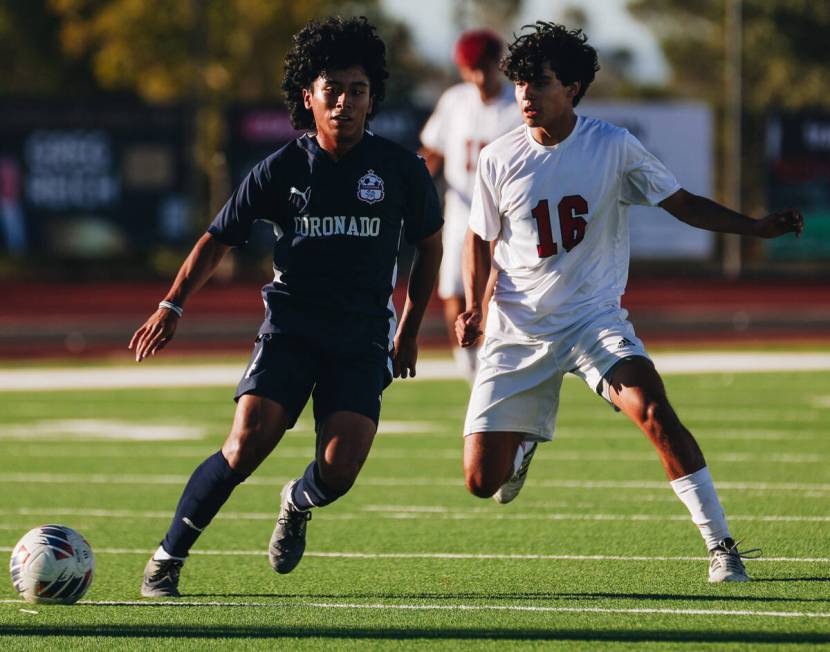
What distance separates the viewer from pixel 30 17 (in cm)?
5834

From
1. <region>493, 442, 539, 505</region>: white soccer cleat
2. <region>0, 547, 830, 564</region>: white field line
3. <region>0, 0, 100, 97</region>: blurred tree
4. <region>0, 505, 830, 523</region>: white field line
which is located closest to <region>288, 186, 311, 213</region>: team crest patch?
<region>493, 442, 539, 505</region>: white soccer cleat

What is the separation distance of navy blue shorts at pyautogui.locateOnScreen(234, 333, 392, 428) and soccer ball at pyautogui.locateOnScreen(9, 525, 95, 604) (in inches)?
35.1

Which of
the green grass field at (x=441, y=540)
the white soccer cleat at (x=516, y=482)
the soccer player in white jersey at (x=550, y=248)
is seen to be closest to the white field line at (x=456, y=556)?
the green grass field at (x=441, y=540)

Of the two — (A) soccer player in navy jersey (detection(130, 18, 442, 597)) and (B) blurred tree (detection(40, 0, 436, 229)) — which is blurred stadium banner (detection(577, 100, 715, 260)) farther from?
(A) soccer player in navy jersey (detection(130, 18, 442, 597))

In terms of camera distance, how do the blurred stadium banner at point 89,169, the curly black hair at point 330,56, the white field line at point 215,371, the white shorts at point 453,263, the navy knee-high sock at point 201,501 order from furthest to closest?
the blurred stadium banner at point 89,169 < the white field line at point 215,371 < the white shorts at point 453,263 < the curly black hair at point 330,56 < the navy knee-high sock at point 201,501

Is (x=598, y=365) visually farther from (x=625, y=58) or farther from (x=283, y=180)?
(x=625, y=58)

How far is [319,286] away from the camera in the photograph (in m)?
6.62

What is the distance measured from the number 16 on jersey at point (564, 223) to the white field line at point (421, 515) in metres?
2.13

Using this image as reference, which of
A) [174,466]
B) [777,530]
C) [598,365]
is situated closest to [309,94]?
[598,365]

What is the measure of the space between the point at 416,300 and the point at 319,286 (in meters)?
0.50

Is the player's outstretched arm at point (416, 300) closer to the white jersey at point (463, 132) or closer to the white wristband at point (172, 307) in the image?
the white wristband at point (172, 307)

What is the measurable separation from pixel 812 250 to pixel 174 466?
2759 centimetres

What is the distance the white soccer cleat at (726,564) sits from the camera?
660 centimetres

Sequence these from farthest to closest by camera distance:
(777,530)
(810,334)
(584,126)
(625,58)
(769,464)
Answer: (625,58)
(810,334)
(769,464)
(777,530)
(584,126)
